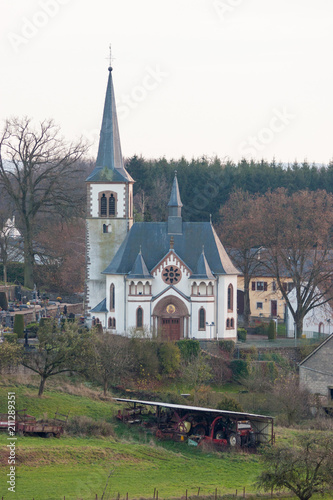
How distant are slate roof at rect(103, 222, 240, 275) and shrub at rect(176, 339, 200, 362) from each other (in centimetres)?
572

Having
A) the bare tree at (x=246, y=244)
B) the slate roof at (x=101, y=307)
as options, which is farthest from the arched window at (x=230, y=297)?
the slate roof at (x=101, y=307)

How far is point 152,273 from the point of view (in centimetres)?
6138

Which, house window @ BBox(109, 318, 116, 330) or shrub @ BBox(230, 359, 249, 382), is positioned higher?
house window @ BBox(109, 318, 116, 330)

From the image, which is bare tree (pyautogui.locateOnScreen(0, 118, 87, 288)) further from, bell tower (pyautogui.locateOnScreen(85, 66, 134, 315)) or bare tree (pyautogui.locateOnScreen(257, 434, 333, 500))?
bare tree (pyautogui.locateOnScreen(257, 434, 333, 500))

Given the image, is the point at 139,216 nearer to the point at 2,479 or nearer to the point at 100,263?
the point at 100,263

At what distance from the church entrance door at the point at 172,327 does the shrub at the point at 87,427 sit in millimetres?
20433

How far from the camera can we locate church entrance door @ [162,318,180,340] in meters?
61.4

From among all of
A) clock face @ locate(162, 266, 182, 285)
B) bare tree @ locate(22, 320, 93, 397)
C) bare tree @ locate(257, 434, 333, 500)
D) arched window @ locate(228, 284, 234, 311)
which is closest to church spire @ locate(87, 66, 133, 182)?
clock face @ locate(162, 266, 182, 285)

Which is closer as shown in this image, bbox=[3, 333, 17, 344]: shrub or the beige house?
bbox=[3, 333, 17, 344]: shrub

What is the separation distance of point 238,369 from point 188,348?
3169 mm

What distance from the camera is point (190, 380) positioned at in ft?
177

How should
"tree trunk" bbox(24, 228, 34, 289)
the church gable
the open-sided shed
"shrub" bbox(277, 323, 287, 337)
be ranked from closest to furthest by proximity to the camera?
the open-sided shed → the church gable → "shrub" bbox(277, 323, 287, 337) → "tree trunk" bbox(24, 228, 34, 289)

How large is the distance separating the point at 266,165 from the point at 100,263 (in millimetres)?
46684

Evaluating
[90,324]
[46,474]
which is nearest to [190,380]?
[90,324]
